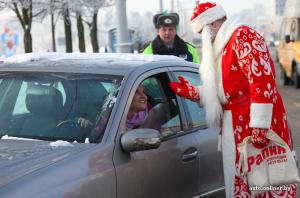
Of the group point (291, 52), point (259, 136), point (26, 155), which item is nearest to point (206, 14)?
point (259, 136)

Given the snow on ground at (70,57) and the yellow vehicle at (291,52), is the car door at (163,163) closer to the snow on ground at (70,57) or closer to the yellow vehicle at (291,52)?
the snow on ground at (70,57)

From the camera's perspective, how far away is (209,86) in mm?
4113

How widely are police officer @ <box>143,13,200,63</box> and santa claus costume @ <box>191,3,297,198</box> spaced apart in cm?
255

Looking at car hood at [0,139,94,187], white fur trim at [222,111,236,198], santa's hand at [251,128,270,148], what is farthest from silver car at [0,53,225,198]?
santa's hand at [251,128,270,148]

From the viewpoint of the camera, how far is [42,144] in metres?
3.66

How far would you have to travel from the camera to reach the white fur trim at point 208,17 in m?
4.18

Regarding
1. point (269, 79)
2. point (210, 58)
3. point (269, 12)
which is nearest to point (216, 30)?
point (210, 58)

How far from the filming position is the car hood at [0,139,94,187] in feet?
10.3

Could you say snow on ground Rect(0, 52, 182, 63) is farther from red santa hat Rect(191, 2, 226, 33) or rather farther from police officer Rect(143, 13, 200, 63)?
police officer Rect(143, 13, 200, 63)

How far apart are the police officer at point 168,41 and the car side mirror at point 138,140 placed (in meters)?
3.22

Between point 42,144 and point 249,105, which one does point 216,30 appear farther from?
point 42,144

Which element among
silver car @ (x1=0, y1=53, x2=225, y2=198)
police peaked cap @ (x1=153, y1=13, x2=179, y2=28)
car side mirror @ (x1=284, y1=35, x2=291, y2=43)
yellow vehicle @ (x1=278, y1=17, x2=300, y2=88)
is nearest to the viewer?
silver car @ (x1=0, y1=53, x2=225, y2=198)

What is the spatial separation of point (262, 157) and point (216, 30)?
0.89 meters

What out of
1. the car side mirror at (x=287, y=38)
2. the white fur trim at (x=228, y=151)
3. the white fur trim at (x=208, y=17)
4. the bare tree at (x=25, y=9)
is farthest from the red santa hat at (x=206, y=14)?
the bare tree at (x=25, y=9)
